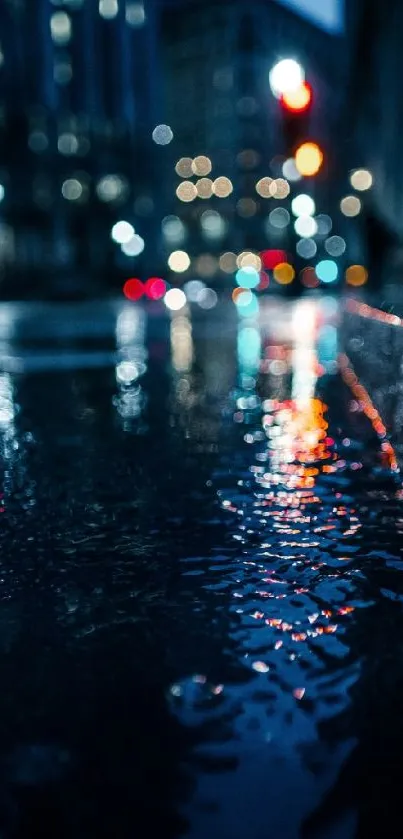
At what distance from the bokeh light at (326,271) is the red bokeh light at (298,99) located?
5197 centimetres

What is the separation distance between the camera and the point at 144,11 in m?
85.1

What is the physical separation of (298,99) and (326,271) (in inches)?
2202

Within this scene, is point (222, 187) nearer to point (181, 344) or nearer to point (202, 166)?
point (202, 166)

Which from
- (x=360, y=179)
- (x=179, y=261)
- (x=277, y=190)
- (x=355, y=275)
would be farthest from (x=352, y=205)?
(x=277, y=190)

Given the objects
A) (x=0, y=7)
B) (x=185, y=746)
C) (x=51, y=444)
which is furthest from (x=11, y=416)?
(x=0, y=7)

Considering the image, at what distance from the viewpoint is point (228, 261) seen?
4963 inches

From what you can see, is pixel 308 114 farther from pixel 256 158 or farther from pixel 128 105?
pixel 256 158

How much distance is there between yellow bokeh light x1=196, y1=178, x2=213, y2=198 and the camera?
408ft

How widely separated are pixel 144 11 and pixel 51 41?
10.9m

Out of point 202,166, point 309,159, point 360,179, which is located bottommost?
point 309,159

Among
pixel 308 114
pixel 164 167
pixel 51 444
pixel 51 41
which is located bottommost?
pixel 51 444

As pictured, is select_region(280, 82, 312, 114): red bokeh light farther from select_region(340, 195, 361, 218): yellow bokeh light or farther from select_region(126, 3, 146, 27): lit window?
select_region(126, 3, 146, 27): lit window

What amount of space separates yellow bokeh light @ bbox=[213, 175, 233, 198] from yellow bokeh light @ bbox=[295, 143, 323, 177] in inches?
4443

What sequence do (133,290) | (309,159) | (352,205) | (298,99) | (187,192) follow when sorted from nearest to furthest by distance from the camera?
(298,99)
(309,159)
(352,205)
(133,290)
(187,192)
